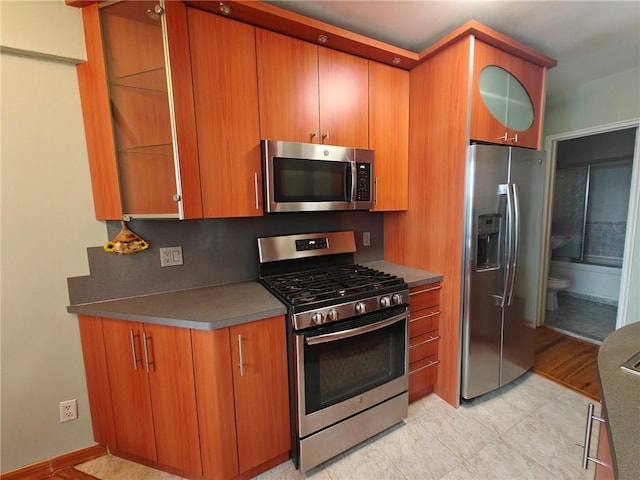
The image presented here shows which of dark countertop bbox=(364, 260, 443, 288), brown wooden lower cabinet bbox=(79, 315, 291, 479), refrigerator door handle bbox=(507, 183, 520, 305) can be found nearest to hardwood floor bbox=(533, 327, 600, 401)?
refrigerator door handle bbox=(507, 183, 520, 305)

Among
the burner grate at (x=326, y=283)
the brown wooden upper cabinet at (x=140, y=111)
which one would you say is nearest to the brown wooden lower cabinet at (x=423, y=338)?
the burner grate at (x=326, y=283)

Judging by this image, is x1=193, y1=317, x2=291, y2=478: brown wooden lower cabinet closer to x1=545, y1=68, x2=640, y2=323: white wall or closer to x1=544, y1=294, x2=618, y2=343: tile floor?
x1=545, y1=68, x2=640, y2=323: white wall

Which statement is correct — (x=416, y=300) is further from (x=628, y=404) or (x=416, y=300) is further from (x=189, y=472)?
(x=189, y=472)

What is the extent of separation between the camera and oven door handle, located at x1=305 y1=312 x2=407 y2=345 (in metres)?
1.41

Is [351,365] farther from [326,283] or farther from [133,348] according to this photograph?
[133,348]

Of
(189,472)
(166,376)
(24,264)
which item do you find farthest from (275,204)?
(189,472)

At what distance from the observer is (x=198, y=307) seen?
4.76 ft

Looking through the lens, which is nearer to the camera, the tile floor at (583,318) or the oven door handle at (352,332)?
the oven door handle at (352,332)

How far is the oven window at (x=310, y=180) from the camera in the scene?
5.34 ft

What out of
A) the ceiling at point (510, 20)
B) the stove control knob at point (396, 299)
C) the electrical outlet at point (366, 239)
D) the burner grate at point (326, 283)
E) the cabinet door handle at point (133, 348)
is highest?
the ceiling at point (510, 20)

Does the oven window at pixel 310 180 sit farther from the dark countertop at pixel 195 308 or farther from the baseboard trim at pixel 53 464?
the baseboard trim at pixel 53 464

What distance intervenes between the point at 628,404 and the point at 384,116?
73.3 inches

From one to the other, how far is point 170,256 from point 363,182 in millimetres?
1319

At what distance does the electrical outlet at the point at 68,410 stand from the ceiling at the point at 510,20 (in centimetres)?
251
